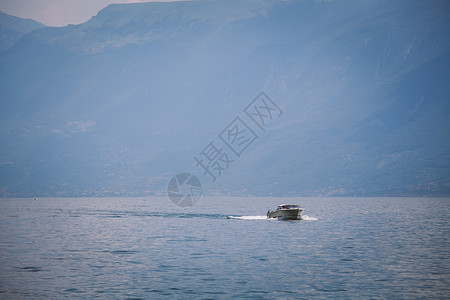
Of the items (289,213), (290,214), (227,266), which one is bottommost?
(227,266)

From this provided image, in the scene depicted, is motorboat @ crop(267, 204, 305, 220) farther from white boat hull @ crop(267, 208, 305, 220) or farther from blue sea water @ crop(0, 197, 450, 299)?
blue sea water @ crop(0, 197, 450, 299)

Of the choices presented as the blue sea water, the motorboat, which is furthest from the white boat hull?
the blue sea water

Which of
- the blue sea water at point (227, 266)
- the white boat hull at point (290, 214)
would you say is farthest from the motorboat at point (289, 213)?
the blue sea water at point (227, 266)

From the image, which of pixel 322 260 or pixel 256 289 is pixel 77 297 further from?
pixel 322 260

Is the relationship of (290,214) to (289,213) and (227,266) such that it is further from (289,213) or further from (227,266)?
(227,266)

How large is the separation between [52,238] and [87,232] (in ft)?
41.1

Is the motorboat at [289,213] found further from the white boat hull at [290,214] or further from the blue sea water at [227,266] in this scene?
the blue sea water at [227,266]

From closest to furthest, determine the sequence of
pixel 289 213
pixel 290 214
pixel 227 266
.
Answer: pixel 227 266
pixel 289 213
pixel 290 214

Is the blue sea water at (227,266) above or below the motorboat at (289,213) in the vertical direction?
below

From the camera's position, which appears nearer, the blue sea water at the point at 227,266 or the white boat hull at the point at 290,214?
the blue sea water at the point at 227,266

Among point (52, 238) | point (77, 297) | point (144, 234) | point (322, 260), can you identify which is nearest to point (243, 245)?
point (322, 260)

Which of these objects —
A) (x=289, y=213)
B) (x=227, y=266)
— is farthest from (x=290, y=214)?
(x=227, y=266)

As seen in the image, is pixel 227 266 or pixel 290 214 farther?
pixel 290 214

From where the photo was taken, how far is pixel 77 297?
41.7 metres
